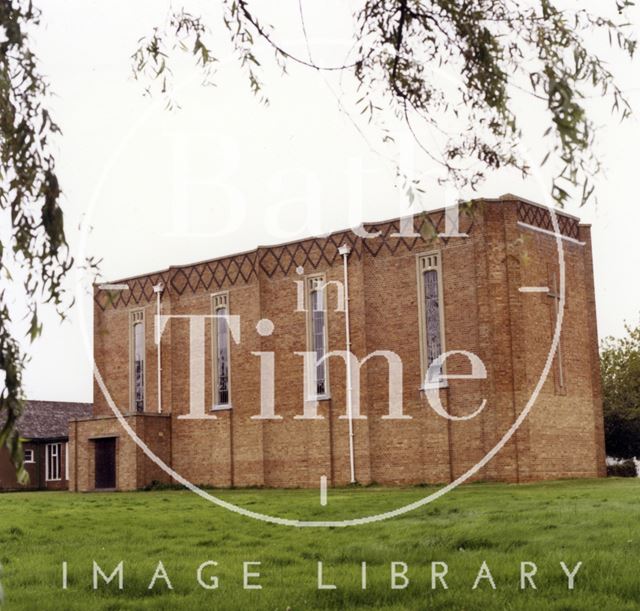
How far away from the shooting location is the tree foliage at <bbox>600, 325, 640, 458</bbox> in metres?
49.6

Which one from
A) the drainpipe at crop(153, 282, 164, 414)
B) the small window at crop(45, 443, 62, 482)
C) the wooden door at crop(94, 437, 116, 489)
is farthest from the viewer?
the small window at crop(45, 443, 62, 482)

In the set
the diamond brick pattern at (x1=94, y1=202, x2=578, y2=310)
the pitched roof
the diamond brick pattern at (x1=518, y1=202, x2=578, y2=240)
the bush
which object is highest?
the diamond brick pattern at (x1=518, y1=202, x2=578, y2=240)

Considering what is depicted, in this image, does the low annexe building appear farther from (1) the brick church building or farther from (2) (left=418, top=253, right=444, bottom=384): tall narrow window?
(2) (left=418, top=253, right=444, bottom=384): tall narrow window

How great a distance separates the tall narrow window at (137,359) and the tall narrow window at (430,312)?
14.4 m

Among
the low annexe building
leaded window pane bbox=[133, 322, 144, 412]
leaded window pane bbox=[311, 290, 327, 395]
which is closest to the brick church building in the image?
leaded window pane bbox=[311, 290, 327, 395]

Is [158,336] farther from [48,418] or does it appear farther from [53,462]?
[48,418]

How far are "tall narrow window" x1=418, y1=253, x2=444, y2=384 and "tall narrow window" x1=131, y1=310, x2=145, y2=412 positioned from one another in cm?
1438

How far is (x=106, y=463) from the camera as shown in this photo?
41.6 metres

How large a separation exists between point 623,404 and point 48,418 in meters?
34.4

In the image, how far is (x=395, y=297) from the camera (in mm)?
33844

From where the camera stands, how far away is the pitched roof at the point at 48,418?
5931 cm

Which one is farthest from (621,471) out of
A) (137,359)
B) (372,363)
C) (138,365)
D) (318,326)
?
(137,359)

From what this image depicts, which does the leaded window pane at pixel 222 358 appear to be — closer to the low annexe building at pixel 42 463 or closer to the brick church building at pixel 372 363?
the brick church building at pixel 372 363

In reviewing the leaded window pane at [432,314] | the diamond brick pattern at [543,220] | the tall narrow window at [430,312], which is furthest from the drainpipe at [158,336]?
the diamond brick pattern at [543,220]
